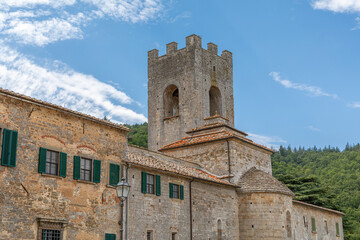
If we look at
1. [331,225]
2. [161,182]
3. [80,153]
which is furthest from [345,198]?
[80,153]

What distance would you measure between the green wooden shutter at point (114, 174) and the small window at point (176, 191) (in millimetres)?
4228

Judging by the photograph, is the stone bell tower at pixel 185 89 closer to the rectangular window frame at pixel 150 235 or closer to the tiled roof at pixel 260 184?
the tiled roof at pixel 260 184

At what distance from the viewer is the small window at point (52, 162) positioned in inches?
806

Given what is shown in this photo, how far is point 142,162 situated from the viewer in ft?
83.4

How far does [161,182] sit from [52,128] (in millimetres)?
7739

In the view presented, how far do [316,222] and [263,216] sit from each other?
1107cm

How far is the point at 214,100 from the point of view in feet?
178

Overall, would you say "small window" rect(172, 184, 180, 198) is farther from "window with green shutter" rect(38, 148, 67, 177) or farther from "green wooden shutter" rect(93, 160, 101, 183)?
"window with green shutter" rect(38, 148, 67, 177)

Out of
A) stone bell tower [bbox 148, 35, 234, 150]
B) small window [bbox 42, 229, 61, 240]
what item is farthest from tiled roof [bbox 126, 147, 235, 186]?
stone bell tower [bbox 148, 35, 234, 150]

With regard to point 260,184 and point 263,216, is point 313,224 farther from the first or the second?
point 260,184

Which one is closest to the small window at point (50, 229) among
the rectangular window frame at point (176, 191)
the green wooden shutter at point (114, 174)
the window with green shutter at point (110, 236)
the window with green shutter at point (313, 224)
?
the window with green shutter at point (110, 236)

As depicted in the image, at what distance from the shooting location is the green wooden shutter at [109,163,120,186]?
23.3 meters

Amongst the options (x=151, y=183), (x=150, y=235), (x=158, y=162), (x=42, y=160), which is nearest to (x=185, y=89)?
(x=158, y=162)

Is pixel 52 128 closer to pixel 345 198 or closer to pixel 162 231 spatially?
pixel 162 231
